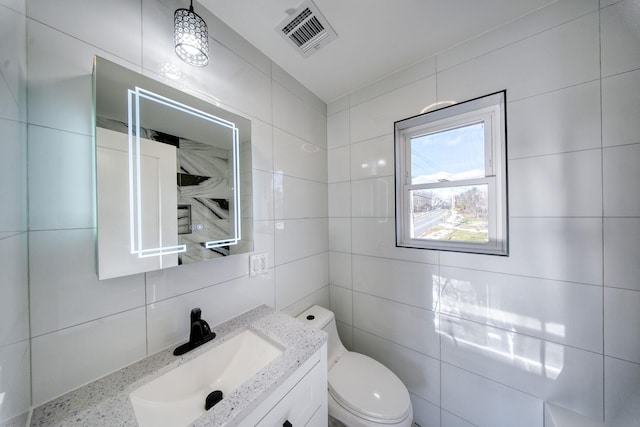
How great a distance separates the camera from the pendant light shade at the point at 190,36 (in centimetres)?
75

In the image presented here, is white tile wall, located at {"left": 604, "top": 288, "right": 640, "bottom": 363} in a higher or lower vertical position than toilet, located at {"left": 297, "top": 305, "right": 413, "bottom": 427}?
higher

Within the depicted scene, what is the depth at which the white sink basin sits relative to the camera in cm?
62

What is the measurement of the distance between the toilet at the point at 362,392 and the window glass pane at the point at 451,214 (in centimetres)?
91

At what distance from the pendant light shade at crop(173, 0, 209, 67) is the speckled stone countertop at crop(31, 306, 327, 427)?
1167 mm

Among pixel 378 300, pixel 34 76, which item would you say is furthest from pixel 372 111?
pixel 34 76

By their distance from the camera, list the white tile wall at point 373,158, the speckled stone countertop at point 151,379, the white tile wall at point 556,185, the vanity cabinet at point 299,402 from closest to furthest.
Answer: the speckled stone countertop at point 151,379 < the vanity cabinet at point 299,402 < the white tile wall at point 556,185 < the white tile wall at point 373,158

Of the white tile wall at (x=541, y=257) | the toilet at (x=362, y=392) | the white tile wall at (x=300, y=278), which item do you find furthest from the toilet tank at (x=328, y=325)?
the white tile wall at (x=541, y=257)

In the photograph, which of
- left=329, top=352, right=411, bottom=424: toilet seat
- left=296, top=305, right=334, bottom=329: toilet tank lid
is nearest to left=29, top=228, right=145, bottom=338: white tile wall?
left=296, top=305, right=334, bottom=329: toilet tank lid

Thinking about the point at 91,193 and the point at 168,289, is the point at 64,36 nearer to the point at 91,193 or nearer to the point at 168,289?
the point at 91,193

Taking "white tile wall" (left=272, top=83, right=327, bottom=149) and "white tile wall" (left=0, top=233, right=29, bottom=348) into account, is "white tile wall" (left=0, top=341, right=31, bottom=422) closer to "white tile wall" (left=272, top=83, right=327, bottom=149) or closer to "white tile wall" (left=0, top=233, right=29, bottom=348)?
"white tile wall" (left=0, top=233, right=29, bottom=348)

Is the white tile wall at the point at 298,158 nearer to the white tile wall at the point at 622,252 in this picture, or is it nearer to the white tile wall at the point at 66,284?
the white tile wall at the point at 66,284

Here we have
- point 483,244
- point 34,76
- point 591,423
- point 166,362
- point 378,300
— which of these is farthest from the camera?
point 378,300

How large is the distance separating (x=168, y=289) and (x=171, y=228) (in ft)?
0.83

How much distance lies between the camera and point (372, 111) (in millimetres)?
1489
